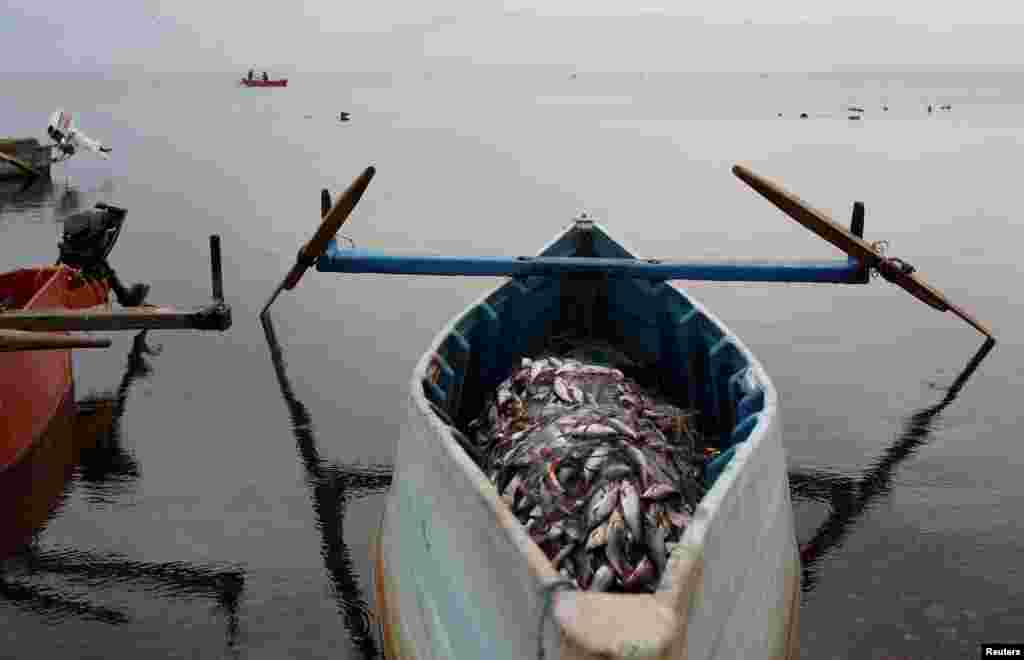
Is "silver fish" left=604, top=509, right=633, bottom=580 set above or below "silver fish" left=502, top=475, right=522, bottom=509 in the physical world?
above

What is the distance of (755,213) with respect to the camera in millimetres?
34438

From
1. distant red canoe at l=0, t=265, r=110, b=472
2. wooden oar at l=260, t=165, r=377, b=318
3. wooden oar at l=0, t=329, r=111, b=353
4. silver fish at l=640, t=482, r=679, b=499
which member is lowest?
distant red canoe at l=0, t=265, r=110, b=472

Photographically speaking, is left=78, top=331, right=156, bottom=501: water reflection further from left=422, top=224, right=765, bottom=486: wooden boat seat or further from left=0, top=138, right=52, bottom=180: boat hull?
left=0, top=138, right=52, bottom=180: boat hull

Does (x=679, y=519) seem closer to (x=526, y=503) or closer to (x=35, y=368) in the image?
(x=526, y=503)

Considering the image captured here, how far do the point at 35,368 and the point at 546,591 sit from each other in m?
10.5

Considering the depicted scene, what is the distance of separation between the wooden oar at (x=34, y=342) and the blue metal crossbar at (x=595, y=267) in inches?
188

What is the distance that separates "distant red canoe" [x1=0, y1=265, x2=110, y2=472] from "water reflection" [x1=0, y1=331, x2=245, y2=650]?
1.07 feet

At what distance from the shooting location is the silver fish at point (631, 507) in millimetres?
5438

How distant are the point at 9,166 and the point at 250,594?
38108 millimetres

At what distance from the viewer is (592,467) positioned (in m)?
6.20

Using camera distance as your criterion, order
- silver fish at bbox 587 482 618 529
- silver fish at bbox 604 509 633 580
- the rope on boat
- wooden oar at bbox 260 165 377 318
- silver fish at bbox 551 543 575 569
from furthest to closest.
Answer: wooden oar at bbox 260 165 377 318
silver fish at bbox 587 482 618 529
silver fish at bbox 551 543 575 569
silver fish at bbox 604 509 633 580
the rope on boat

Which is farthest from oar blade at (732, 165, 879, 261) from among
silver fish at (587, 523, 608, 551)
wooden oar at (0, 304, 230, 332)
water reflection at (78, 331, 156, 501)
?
water reflection at (78, 331, 156, 501)

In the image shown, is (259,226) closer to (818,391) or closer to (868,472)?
(818,391)

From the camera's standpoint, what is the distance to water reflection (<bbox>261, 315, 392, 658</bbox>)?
27.1 feet
